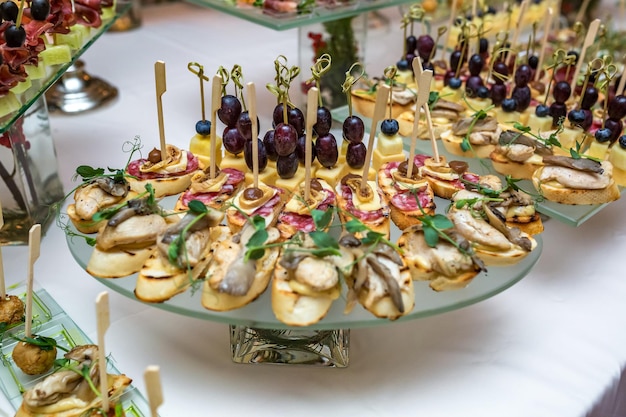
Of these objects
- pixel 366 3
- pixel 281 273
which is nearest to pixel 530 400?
pixel 281 273

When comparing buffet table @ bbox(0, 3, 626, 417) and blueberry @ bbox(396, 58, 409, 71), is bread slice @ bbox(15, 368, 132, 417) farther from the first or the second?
blueberry @ bbox(396, 58, 409, 71)

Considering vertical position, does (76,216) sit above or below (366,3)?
below

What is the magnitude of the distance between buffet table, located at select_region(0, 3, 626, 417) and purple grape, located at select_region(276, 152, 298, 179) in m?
0.37

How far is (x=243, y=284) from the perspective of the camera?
1.05 m

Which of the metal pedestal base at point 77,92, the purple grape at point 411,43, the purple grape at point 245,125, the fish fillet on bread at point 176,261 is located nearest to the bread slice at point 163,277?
the fish fillet on bread at point 176,261

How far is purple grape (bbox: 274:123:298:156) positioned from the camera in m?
1.36

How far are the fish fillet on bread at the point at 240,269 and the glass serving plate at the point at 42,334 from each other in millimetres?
203

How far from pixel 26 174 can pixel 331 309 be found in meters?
0.97

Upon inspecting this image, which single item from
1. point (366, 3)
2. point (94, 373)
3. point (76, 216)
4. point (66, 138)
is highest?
point (366, 3)

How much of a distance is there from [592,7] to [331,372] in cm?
306

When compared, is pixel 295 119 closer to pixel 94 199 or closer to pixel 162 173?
pixel 162 173

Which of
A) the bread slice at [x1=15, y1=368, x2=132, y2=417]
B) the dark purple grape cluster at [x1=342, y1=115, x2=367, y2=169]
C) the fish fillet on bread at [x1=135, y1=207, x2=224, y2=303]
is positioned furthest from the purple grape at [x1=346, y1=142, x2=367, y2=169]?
the bread slice at [x1=15, y1=368, x2=132, y2=417]

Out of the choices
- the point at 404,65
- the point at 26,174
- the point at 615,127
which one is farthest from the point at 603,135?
the point at 26,174

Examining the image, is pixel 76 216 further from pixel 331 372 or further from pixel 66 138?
pixel 66 138
